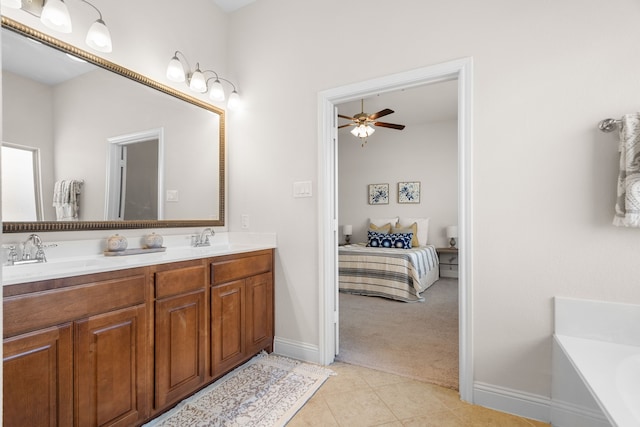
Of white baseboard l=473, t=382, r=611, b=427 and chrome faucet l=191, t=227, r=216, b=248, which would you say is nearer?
white baseboard l=473, t=382, r=611, b=427

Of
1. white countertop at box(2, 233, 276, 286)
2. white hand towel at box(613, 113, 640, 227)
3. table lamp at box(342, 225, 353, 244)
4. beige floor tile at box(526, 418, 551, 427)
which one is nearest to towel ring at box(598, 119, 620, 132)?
white hand towel at box(613, 113, 640, 227)

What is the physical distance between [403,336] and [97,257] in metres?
2.39

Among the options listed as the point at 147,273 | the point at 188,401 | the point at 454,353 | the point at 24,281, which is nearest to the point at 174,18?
the point at 147,273

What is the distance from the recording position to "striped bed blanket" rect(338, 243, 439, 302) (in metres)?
4.19

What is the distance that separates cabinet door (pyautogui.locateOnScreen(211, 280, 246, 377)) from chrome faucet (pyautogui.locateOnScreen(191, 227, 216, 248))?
1.67 ft

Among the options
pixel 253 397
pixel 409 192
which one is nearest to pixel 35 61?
pixel 253 397

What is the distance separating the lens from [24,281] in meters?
1.30

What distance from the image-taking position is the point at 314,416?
1889 mm

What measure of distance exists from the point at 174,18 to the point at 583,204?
284 centimetres

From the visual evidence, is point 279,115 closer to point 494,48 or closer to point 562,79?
point 494,48

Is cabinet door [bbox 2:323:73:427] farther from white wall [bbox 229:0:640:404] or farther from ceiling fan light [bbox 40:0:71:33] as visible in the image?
white wall [bbox 229:0:640:404]

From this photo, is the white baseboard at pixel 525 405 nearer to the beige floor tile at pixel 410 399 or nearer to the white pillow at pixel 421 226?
the beige floor tile at pixel 410 399

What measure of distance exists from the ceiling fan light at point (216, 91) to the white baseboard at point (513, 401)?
103 inches

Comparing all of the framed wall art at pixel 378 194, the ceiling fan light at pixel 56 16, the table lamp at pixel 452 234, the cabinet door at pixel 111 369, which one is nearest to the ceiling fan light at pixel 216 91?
the ceiling fan light at pixel 56 16
